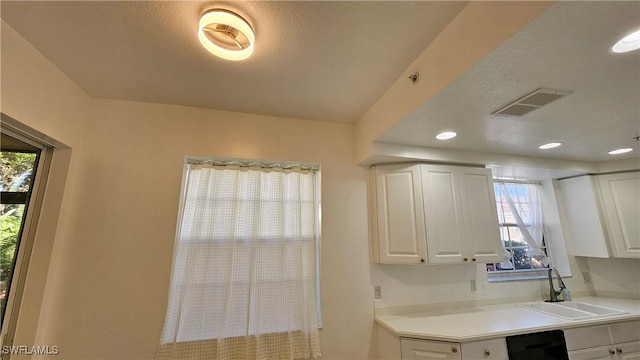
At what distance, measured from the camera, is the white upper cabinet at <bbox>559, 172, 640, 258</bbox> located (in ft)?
8.29

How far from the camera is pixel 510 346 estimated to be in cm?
179

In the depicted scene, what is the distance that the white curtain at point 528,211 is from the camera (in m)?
2.91

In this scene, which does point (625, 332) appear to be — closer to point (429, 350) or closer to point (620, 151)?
point (620, 151)

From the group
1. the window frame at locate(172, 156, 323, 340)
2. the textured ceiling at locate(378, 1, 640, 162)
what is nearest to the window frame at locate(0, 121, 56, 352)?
the window frame at locate(172, 156, 323, 340)

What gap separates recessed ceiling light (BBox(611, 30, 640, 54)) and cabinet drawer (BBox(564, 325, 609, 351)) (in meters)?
1.99

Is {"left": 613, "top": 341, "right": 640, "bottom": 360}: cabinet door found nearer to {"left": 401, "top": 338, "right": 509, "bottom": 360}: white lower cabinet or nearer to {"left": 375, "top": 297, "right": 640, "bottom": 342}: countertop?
{"left": 375, "top": 297, "right": 640, "bottom": 342}: countertop

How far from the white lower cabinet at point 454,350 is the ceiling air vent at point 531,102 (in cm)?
154

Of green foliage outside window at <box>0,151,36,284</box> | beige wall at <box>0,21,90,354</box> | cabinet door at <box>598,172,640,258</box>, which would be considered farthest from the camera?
cabinet door at <box>598,172,640,258</box>

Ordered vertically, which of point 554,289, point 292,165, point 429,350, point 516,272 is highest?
point 292,165

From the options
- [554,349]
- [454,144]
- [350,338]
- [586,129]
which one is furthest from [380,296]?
Result: [586,129]

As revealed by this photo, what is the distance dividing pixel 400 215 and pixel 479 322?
3.29 feet

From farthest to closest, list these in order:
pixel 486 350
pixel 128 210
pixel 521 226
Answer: pixel 521 226, pixel 128 210, pixel 486 350

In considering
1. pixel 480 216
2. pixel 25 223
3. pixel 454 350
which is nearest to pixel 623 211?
pixel 480 216

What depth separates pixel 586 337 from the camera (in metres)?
1.97
